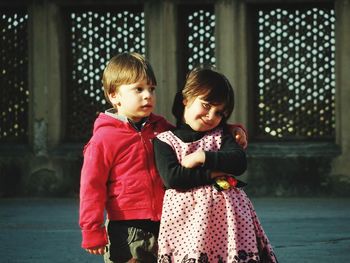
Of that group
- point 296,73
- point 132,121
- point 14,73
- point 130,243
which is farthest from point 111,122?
point 14,73

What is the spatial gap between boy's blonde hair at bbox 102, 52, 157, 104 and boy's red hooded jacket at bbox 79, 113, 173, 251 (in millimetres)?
171

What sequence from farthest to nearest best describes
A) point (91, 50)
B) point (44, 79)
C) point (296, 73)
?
point (91, 50) < point (44, 79) < point (296, 73)

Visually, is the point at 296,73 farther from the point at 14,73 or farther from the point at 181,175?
the point at 181,175

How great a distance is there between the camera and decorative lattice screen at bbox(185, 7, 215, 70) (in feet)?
43.8

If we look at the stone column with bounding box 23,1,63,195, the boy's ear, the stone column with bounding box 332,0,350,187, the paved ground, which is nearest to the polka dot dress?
the boy's ear

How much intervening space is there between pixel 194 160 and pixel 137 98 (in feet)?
1.19

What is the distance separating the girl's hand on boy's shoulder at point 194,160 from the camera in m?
4.62

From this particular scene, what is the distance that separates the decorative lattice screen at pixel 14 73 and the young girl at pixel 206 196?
9198mm

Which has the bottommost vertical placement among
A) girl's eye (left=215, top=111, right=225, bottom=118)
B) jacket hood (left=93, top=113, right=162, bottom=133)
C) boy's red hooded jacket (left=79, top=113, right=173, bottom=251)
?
boy's red hooded jacket (left=79, top=113, right=173, bottom=251)

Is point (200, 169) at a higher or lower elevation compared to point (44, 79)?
lower

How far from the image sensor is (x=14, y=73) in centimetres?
1379

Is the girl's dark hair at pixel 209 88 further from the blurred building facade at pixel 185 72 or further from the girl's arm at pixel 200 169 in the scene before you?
the blurred building facade at pixel 185 72

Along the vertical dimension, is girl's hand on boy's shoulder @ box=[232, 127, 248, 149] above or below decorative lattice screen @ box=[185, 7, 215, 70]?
below

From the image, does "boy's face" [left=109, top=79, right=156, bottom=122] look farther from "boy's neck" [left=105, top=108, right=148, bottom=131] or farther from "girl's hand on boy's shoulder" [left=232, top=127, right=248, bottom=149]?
A: "girl's hand on boy's shoulder" [left=232, top=127, right=248, bottom=149]
